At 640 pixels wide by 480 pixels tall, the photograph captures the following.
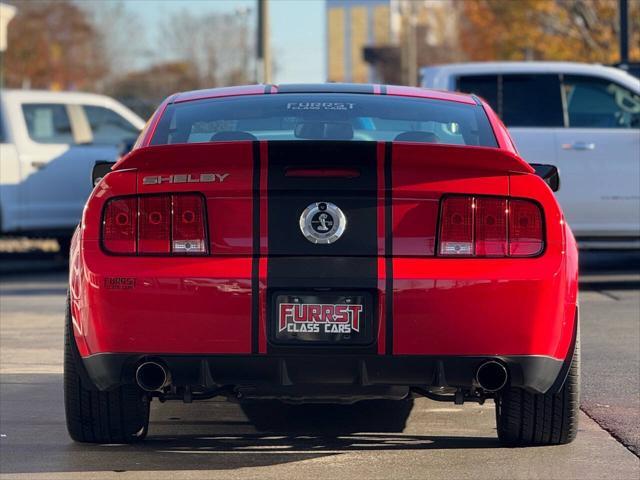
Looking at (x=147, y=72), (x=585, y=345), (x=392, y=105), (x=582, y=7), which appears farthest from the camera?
(x=147, y=72)

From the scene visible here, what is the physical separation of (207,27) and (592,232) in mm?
55279

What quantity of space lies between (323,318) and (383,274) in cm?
27

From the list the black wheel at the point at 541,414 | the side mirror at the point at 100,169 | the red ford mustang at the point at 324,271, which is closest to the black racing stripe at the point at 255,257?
the red ford mustang at the point at 324,271

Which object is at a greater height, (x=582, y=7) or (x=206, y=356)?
(x=582, y=7)

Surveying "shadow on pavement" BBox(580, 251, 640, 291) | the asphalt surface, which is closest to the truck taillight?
the asphalt surface

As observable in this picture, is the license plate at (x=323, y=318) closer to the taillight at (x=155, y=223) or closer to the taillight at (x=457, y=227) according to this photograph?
the taillight at (x=457, y=227)

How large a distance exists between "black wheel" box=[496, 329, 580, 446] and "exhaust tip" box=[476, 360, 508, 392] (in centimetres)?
34

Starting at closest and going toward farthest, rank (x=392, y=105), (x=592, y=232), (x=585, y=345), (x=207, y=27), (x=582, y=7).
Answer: (x=392, y=105), (x=585, y=345), (x=592, y=232), (x=582, y=7), (x=207, y=27)

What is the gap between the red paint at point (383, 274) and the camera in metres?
5.30

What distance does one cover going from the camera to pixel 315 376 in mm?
5336

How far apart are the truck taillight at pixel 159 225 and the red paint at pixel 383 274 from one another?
4 centimetres

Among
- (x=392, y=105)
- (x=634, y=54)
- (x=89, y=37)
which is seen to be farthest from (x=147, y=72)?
(x=392, y=105)

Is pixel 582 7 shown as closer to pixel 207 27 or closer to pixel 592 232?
pixel 592 232

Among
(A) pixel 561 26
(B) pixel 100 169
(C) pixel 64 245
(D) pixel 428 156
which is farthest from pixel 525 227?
(A) pixel 561 26
